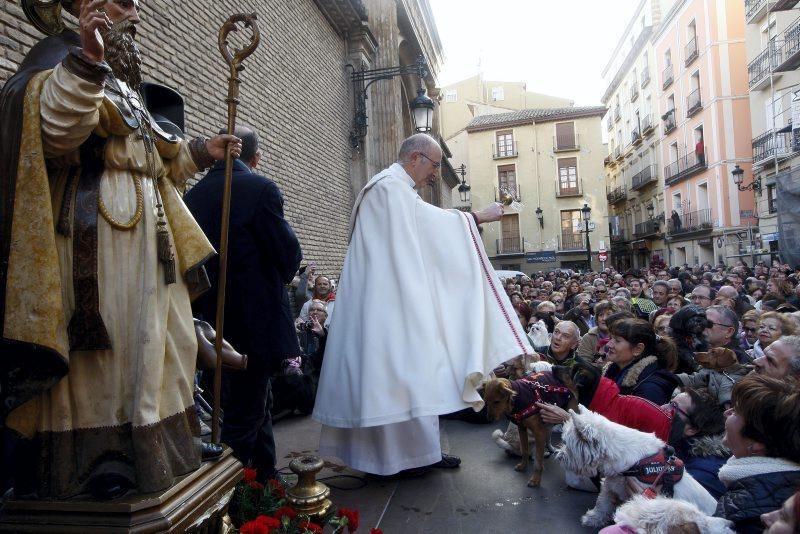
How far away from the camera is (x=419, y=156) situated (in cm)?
381

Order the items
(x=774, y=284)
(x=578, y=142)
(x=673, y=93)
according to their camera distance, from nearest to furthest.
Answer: (x=774, y=284), (x=673, y=93), (x=578, y=142)

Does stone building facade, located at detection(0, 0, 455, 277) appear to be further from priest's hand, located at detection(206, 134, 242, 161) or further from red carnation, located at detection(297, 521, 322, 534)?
red carnation, located at detection(297, 521, 322, 534)

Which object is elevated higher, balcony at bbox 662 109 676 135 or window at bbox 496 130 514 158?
window at bbox 496 130 514 158

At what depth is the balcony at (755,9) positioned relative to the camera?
71.0ft

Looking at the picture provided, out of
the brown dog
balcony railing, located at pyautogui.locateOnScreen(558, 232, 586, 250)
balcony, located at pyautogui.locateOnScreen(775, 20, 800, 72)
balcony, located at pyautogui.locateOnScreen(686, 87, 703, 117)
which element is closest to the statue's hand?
the brown dog

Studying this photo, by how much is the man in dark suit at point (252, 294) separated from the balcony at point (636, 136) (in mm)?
39766

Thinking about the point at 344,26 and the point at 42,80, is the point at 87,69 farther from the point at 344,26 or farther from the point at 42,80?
the point at 344,26

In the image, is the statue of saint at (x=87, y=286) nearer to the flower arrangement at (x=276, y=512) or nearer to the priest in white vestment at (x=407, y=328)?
the flower arrangement at (x=276, y=512)

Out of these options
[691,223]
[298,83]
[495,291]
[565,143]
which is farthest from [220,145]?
[565,143]

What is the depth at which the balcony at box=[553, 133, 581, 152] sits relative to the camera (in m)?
39.2

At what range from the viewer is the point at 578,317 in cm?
732

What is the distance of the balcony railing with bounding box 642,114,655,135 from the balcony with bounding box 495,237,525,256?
1012 cm

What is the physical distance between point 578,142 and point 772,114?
17297 millimetres

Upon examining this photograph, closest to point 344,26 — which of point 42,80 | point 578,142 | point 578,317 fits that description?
point 578,317
